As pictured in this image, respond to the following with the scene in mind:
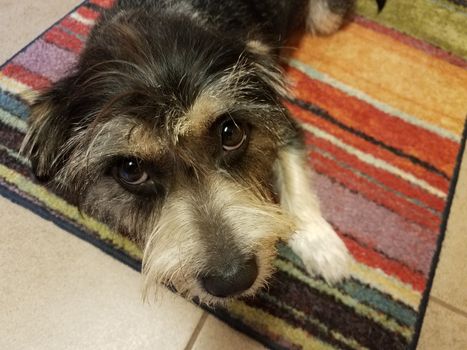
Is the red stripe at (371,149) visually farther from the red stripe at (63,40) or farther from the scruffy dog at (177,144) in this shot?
the red stripe at (63,40)

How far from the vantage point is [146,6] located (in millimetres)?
1577

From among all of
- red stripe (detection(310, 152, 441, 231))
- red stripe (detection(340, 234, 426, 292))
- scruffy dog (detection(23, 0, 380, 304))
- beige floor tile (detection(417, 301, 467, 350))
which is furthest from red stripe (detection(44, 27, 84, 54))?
beige floor tile (detection(417, 301, 467, 350))

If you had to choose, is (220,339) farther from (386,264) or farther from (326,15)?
(326,15)

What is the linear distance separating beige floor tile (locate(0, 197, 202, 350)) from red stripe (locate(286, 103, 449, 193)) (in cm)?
102

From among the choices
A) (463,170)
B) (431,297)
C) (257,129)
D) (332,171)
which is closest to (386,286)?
(431,297)

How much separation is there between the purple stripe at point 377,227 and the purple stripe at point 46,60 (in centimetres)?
140

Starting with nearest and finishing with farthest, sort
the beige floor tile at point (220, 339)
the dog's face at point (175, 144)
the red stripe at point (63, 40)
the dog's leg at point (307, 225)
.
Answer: the dog's face at point (175, 144) < the beige floor tile at point (220, 339) < the dog's leg at point (307, 225) < the red stripe at point (63, 40)

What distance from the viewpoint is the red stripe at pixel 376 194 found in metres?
1.83

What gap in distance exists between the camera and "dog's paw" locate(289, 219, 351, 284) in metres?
1.67

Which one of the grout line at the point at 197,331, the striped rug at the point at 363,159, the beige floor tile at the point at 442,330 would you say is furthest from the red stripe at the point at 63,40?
the beige floor tile at the point at 442,330

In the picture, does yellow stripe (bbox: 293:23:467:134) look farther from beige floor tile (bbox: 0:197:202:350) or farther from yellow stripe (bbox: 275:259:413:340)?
beige floor tile (bbox: 0:197:202:350)

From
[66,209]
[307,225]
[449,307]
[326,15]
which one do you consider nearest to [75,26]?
[66,209]

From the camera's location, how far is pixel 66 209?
1.80 m

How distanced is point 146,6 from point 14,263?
1.15 metres
